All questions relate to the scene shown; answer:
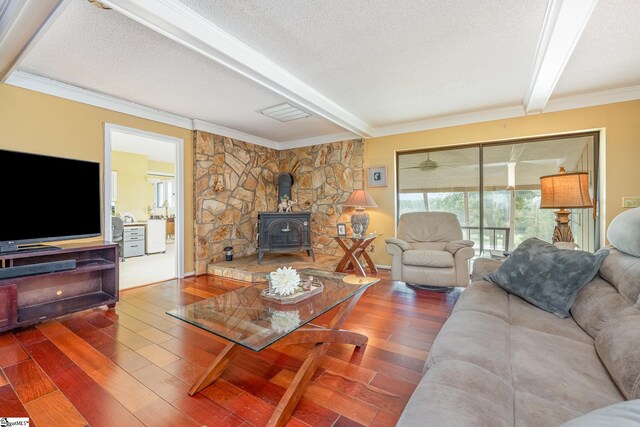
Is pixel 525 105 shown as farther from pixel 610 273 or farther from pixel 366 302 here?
pixel 366 302

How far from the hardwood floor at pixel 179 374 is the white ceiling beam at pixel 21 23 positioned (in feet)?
7.36

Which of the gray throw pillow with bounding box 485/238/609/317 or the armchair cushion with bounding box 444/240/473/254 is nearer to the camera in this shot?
the gray throw pillow with bounding box 485/238/609/317

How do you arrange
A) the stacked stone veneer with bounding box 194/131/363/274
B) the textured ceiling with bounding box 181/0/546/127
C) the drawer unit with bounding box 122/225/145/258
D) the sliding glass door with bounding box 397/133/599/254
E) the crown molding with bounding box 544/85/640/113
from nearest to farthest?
the textured ceiling with bounding box 181/0/546/127 < the crown molding with bounding box 544/85/640/113 < the sliding glass door with bounding box 397/133/599/254 < the stacked stone veneer with bounding box 194/131/363/274 < the drawer unit with bounding box 122/225/145/258

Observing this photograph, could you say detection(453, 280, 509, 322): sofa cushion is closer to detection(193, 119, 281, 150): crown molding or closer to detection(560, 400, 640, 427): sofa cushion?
detection(560, 400, 640, 427): sofa cushion

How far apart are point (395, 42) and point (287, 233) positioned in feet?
10.6

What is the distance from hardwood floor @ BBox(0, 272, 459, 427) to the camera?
144 centimetres

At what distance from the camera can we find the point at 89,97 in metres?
3.19

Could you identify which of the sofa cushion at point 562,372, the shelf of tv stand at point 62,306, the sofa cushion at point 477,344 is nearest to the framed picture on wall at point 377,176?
the sofa cushion at point 477,344

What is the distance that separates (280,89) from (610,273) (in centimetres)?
279

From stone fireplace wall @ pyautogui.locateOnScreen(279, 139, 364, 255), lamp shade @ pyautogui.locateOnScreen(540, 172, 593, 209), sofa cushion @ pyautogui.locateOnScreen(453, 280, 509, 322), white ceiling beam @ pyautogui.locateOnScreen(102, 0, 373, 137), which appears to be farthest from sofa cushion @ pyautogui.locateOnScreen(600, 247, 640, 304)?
stone fireplace wall @ pyautogui.locateOnScreen(279, 139, 364, 255)

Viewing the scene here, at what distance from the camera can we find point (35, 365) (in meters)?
1.88

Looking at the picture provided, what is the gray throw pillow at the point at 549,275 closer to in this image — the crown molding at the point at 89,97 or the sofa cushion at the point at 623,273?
the sofa cushion at the point at 623,273

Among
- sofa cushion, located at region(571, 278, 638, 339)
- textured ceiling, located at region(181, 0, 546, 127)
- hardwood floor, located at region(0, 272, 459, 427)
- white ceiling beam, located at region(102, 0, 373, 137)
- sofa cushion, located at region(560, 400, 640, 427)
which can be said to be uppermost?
textured ceiling, located at region(181, 0, 546, 127)

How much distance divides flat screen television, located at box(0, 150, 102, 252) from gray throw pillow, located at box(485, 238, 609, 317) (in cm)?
376
